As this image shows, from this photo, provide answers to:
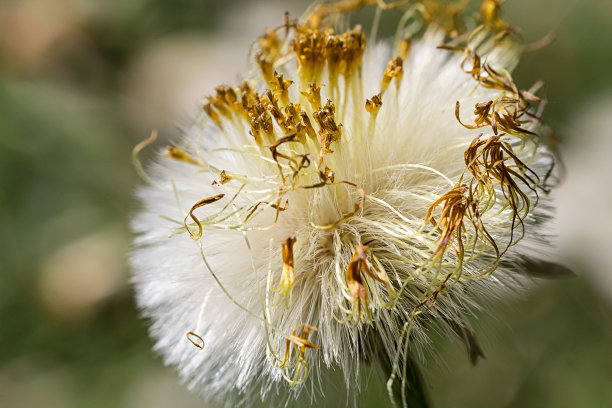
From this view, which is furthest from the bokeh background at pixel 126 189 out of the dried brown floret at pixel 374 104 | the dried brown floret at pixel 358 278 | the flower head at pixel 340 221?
the dried brown floret at pixel 358 278

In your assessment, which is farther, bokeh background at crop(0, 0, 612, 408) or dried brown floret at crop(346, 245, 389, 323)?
Result: bokeh background at crop(0, 0, 612, 408)

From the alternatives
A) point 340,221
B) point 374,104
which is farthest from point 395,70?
point 340,221

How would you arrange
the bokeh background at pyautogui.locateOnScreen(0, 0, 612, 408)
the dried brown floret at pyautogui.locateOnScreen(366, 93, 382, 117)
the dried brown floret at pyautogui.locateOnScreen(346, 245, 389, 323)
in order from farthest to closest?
the bokeh background at pyautogui.locateOnScreen(0, 0, 612, 408)
the dried brown floret at pyautogui.locateOnScreen(366, 93, 382, 117)
the dried brown floret at pyautogui.locateOnScreen(346, 245, 389, 323)

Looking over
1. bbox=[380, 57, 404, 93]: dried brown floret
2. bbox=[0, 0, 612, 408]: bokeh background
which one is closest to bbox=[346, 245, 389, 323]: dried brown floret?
bbox=[380, 57, 404, 93]: dried brown floret

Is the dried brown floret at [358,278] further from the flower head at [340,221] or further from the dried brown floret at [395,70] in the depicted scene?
the dried brown floret at [395,70]

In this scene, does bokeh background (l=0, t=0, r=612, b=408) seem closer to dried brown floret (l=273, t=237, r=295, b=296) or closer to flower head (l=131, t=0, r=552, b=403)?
flower head (l=131, t=0, r=552, b=403)

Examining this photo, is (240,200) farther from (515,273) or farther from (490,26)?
(490,26)

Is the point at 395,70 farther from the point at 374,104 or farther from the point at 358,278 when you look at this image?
the point at 358,278
